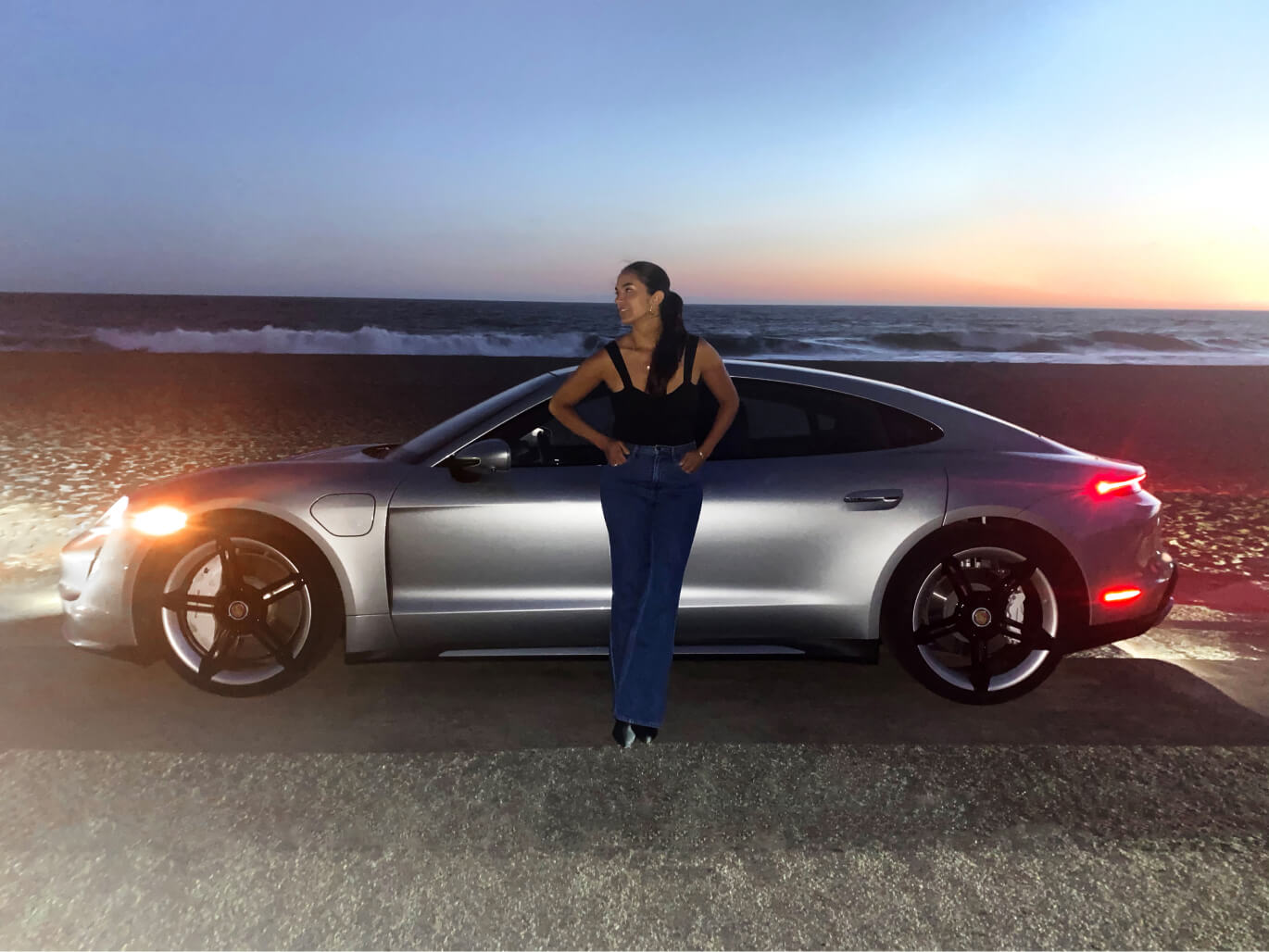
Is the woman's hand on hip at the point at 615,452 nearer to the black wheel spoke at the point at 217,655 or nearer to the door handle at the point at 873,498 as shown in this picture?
the door handle at the point at 873,498

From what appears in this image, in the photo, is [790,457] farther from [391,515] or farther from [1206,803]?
[1206,803]

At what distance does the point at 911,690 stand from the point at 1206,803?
4.47ft

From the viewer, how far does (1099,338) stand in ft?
150

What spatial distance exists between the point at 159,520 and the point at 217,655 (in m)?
0.60

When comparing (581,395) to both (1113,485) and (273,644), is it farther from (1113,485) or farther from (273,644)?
(1113,485)

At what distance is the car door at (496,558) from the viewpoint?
4188mm

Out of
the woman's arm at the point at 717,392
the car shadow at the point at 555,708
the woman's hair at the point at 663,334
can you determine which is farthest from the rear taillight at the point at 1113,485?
the woman's hair at the point at 663,334

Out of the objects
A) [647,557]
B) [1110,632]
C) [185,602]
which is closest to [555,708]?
[647,557]

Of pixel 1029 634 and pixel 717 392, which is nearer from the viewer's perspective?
pixel 717 392

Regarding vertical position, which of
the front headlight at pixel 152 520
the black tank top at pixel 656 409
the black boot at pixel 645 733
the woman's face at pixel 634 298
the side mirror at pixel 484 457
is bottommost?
the black boot at pixel 645 733

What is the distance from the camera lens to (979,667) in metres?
4.34

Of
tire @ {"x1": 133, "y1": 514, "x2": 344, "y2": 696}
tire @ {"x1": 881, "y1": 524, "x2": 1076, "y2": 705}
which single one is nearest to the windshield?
tire @ {"x1": 133, "y1": 514, "x2": 344, "y2": 696}

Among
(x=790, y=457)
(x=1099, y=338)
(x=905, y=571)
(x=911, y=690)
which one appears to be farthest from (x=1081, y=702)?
(x=1099, y=338)

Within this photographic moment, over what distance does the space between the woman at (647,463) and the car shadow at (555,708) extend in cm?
34
